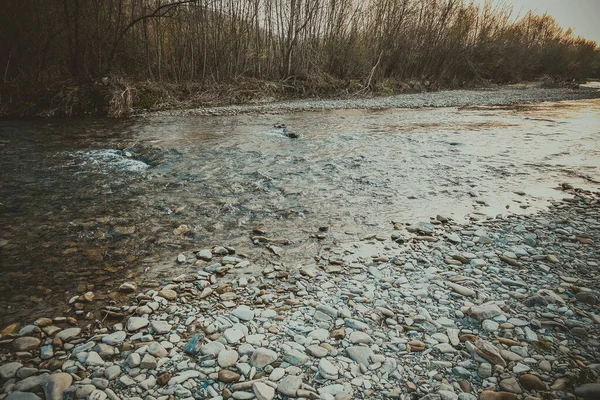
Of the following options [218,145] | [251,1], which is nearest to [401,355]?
[218,145]

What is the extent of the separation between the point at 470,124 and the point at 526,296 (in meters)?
10.8

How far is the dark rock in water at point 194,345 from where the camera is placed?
2160 mm

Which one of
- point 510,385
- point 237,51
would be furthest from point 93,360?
point 237,51

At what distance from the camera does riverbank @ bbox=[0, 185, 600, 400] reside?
75.6 inches

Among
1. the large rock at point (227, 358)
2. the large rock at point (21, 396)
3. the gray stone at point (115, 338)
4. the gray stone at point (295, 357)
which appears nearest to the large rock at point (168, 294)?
the gray stone at point (115, 338)

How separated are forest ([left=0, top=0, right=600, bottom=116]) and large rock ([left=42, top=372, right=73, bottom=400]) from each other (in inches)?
474

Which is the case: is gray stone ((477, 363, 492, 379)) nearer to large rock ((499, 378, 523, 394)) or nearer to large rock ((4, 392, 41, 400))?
large rock ((499, 378, 523, 394))

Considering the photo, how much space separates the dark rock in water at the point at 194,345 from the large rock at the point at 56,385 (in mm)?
668

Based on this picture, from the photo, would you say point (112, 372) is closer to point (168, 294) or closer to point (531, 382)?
point (168, 294)

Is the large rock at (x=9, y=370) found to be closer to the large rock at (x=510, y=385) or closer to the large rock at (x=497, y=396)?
the large rock at (x=497, y=396)

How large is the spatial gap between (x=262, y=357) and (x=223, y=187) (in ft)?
12.0

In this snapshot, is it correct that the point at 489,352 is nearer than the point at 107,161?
Yes

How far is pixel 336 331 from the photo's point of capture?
2.37 metres

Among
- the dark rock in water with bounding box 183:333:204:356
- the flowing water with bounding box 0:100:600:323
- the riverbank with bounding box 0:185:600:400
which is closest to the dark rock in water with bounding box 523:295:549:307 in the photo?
the riverbank with bounding box 0:185:600:400
